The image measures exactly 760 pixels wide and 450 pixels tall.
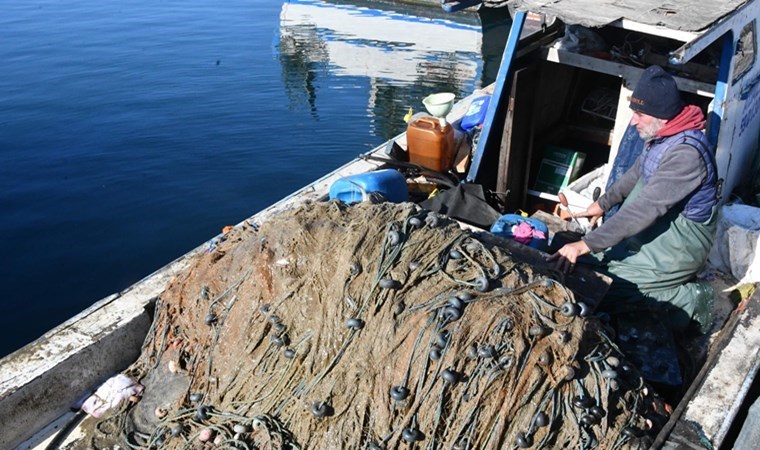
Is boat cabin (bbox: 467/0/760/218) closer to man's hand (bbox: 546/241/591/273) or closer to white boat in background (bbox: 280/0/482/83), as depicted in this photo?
man's hand (bbox: 546/241/591/273)

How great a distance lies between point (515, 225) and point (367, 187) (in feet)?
4.41

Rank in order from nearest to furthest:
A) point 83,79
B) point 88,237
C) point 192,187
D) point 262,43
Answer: point 88,237
point 192,187
point 83,79
point 262,43

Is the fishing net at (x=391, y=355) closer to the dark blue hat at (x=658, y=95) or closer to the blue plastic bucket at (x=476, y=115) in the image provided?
the dark blue hat at (x=658, y=95)

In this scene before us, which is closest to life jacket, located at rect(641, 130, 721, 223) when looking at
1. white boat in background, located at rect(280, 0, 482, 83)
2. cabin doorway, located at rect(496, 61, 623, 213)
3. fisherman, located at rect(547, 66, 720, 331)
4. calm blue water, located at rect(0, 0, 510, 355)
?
fisherman, located at rect(547, 66, 720, 331)

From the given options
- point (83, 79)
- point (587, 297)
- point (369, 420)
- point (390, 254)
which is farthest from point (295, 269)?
point (83, 79)

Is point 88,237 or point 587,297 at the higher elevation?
point 587,297

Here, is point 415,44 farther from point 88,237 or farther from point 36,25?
point 88,237

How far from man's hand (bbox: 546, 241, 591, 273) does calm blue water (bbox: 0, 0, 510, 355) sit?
7.29 m

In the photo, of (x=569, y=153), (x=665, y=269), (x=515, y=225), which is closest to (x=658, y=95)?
(x=665, y=269)

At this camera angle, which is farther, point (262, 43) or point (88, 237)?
point (262, 43)

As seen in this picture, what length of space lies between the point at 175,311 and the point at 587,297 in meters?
2.88

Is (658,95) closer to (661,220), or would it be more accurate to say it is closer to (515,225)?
(661,220)

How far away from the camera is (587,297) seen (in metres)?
4.39

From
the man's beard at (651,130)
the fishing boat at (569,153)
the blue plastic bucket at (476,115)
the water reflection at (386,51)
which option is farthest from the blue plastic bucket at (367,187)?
the water reflection at (386,51)
